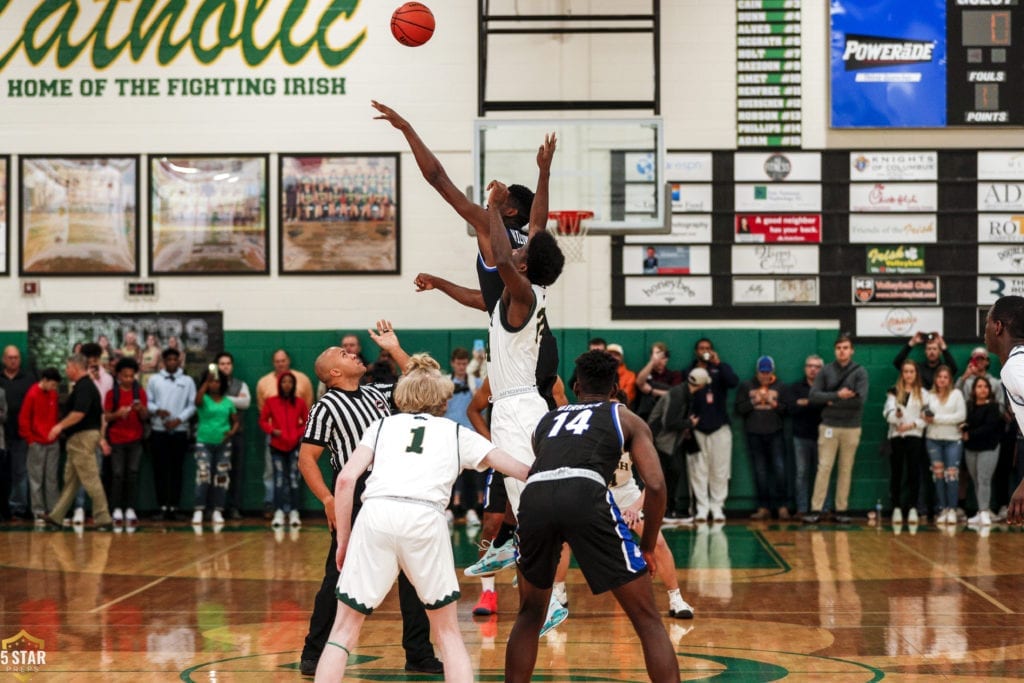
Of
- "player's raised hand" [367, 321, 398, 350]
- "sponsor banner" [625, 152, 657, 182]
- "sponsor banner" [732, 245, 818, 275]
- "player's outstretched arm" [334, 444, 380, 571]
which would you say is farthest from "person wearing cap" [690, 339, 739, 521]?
"player's outstretched arm" [334, 444, 380, 571]

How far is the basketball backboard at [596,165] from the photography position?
13.6 meters

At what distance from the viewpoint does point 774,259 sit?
16594 mm

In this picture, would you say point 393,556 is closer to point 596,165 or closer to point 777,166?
point 596,165

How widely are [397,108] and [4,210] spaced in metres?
5.32

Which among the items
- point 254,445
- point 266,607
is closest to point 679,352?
point 254,445

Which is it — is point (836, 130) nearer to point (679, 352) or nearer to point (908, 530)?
point (679, 352)

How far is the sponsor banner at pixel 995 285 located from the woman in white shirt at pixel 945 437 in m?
1.63

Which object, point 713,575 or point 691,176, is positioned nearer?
point 713,575

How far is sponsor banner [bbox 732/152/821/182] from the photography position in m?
16.6

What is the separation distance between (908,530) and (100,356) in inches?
394

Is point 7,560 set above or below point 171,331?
below

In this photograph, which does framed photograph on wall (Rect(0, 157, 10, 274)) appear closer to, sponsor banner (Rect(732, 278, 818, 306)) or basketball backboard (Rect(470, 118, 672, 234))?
basketball backboard (Rect(470, 118, 672, 234))

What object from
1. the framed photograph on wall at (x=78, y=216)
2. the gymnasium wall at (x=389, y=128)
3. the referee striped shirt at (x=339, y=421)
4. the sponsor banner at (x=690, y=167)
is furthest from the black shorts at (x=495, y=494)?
the framed photograph on wall at (x=78, y=216)

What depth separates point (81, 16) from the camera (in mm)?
17094
